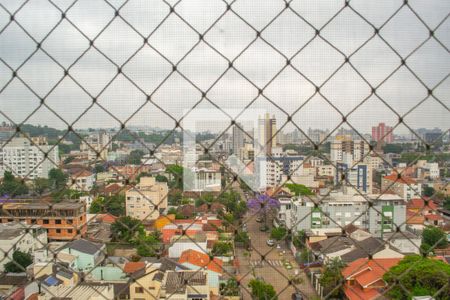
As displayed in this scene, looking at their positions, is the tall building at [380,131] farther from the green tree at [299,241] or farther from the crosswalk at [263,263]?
the green tree at [299,241]

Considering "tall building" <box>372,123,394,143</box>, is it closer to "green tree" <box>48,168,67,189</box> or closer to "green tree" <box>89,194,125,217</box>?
"green tree" <box>89,194,125,217</box>

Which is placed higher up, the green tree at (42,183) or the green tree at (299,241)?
the green tree at (42,183)

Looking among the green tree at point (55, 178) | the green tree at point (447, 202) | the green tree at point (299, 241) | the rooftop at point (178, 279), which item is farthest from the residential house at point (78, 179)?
the green tree at point (447, 202)

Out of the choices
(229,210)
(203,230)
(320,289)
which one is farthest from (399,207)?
(203,230)

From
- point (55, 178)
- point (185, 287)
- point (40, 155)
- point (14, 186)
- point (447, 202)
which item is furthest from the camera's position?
point (447, 202)

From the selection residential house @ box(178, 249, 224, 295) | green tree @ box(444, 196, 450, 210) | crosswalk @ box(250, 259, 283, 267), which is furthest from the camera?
green tree @ box(444, 196, 450, 210)

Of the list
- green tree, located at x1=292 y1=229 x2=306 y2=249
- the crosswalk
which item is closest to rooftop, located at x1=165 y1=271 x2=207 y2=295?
the crosswalk

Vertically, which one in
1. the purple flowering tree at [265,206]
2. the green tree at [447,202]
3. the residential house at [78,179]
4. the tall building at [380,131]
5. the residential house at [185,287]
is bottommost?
the residential house at [185,287]

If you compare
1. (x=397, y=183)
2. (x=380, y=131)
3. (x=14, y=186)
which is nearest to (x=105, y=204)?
(x=14, y=186)

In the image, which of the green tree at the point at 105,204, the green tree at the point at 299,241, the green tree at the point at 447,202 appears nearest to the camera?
the green tree at the point at 105,204

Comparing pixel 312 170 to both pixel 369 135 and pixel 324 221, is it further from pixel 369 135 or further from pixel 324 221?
pixel 369 135

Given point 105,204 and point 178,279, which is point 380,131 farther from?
point 178,279
